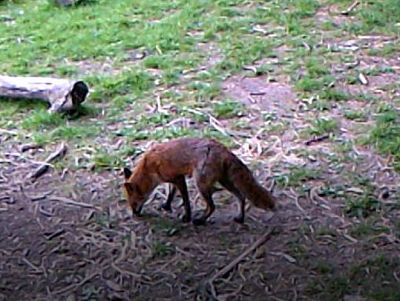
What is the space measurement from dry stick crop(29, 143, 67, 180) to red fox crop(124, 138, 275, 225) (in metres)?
0.90

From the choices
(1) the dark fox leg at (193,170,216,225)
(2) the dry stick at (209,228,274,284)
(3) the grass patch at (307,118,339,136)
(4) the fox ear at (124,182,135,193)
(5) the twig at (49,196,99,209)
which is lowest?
(3) the grass patch at (307,118,339,136)

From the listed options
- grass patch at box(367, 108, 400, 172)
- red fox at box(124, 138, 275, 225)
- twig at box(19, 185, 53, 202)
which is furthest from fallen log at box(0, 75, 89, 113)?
grass patch at box(367, 108, 400, 172)

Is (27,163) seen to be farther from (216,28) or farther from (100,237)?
(216,28)

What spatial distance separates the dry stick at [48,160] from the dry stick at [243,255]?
58.2 inches

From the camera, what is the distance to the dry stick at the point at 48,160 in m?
5.18

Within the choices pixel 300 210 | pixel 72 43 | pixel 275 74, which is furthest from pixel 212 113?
pixel 72 43

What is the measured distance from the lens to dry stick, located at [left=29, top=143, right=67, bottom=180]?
5.18 metres

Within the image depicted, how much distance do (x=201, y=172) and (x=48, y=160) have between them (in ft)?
4.64

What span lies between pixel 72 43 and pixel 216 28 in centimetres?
119

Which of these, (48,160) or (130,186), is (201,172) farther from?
(48,160)

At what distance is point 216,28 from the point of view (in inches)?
304

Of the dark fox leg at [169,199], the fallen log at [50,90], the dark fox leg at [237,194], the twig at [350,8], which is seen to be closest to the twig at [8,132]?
the fallen log at [50,90]

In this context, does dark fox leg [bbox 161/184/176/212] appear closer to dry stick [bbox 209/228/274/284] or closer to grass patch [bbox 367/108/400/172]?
dry stick [bbox 209/228/274/284]

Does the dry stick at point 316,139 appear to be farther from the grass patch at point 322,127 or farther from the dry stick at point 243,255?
the dry stick at point 243,255
